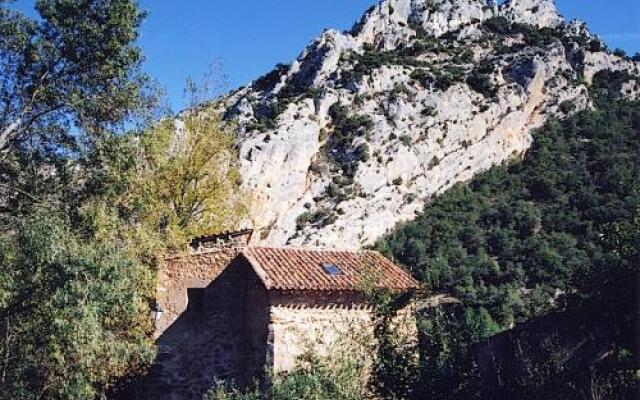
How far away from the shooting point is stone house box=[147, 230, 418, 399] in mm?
14781

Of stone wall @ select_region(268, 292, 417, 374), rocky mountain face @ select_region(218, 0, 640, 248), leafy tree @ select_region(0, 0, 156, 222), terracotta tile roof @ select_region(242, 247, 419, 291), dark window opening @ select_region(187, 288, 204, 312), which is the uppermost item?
rocky mountain face @ select_region(218, 0, 640, 248)

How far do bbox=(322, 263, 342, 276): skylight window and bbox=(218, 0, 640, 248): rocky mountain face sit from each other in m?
35.5

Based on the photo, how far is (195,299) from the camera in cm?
1614

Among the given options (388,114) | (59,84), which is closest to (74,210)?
(59,84)

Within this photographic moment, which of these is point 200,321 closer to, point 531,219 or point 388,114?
point 531,219

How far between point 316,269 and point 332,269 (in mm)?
452

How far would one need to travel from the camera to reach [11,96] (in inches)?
623

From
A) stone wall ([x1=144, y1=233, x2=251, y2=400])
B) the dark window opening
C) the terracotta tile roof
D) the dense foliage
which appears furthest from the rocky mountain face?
the dark window opening

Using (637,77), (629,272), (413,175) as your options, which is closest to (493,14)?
(637,77)

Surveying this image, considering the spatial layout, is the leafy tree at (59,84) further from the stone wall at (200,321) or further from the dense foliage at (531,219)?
→ the dense foliage at (531,219)

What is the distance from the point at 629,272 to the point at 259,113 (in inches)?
2268

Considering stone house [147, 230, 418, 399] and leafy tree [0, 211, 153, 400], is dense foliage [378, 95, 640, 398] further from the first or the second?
leafy tree [0, 211, 153, 400]

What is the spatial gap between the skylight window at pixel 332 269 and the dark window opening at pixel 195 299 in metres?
3.29

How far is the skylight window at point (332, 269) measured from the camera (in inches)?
632
